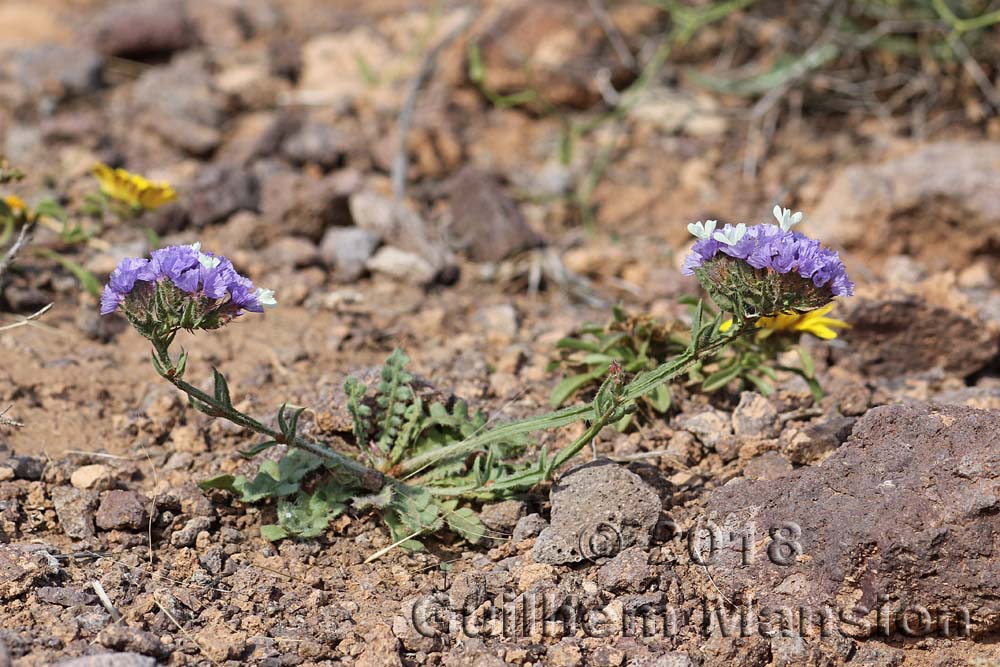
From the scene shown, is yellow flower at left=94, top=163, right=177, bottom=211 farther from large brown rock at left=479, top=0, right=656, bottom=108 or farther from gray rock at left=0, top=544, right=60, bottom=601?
large brown rock at left=479, top=0, right=656, bottom=108

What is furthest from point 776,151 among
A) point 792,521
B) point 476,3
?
point 792,521

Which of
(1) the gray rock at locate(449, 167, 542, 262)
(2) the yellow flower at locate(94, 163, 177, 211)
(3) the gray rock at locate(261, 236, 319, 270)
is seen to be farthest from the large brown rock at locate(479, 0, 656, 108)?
(2) the yellow flower at locate(94, 163, 177, 211)

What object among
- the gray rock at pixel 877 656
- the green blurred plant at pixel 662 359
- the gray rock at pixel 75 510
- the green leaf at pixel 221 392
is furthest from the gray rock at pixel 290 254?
the gray rock at pixel 877 656

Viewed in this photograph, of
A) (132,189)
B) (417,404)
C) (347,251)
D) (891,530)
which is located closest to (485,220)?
(347,251)

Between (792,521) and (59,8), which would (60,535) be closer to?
(792,521)

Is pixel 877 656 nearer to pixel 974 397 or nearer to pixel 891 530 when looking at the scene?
pixel 891 530

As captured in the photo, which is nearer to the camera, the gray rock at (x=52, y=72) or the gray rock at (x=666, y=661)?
the gray rock at (x=666, y=661)

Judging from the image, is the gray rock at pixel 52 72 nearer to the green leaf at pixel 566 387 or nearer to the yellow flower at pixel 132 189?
the yellow flower at pixel 132 189
